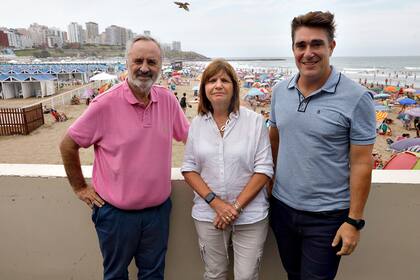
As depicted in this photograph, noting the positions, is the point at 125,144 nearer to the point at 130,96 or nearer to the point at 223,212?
the point at 130,96

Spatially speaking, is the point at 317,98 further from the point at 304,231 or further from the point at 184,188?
the point at 184,188

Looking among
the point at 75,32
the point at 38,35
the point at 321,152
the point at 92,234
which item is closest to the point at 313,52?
the point at 321,152

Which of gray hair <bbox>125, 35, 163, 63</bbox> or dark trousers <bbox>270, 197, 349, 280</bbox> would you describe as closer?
dark trousers <bbox>270, 197, 349, 280</bbox>

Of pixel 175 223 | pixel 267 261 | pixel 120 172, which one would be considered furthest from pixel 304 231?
pixel 120 172

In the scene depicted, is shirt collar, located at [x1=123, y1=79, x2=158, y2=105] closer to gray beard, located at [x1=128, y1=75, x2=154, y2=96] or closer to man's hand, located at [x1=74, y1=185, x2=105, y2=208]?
gray beard, located at [x1=128, y1=75, x2=154, y2=96]

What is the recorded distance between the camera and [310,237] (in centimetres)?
161

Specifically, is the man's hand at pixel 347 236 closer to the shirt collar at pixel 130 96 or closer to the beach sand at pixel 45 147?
the shirt collar at pixel 130 96

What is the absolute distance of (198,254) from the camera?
82.4 inches

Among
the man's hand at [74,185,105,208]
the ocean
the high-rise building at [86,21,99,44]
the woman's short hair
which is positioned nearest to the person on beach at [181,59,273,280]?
the woman's short hair

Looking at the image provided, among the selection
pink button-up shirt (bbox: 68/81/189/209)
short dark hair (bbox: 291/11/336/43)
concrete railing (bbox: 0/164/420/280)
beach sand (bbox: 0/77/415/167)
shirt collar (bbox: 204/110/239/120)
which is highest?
short dark hair (bbox: 291/11/336/43)

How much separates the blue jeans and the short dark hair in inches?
45.8

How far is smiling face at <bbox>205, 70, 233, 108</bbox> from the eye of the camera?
5.47ft

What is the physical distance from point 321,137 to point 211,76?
2.02 ft

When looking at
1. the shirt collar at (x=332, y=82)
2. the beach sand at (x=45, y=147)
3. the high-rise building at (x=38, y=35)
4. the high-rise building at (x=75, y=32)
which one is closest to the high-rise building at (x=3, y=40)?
the high-rise building at (x=38, y=35)
